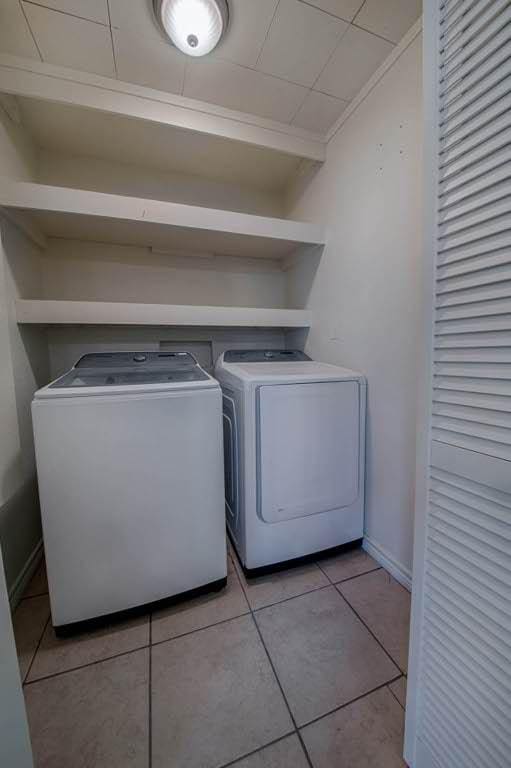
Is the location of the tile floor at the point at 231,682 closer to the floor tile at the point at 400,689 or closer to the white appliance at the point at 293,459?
the floor tile at the point at 400,689

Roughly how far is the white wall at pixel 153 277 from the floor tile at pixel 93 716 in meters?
2.08

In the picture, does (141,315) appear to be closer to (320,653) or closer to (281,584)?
(281,584)

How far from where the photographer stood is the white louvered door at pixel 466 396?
573mm

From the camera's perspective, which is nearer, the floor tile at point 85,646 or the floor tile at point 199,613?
the floor tile at point 85,646

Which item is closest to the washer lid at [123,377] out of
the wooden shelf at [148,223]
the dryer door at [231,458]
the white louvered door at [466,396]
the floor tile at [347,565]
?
the dryer door at [231,458]

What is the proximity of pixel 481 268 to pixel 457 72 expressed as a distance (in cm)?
43

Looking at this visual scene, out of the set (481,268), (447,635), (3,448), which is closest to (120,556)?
(3,448)

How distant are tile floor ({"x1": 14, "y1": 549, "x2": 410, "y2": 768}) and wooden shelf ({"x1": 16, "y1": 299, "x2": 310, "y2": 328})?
1451 mm

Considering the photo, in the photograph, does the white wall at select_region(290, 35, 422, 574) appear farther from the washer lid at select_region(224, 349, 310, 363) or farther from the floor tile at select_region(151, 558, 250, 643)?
the floor tile at select_region(151, 558, 250, 643)

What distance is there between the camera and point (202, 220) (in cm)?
176

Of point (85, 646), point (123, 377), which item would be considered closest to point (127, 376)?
point (123, 377)

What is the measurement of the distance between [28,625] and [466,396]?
1916 mm

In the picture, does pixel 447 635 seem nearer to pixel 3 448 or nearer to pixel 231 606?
pixel 231 606

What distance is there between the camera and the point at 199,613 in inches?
51.9
